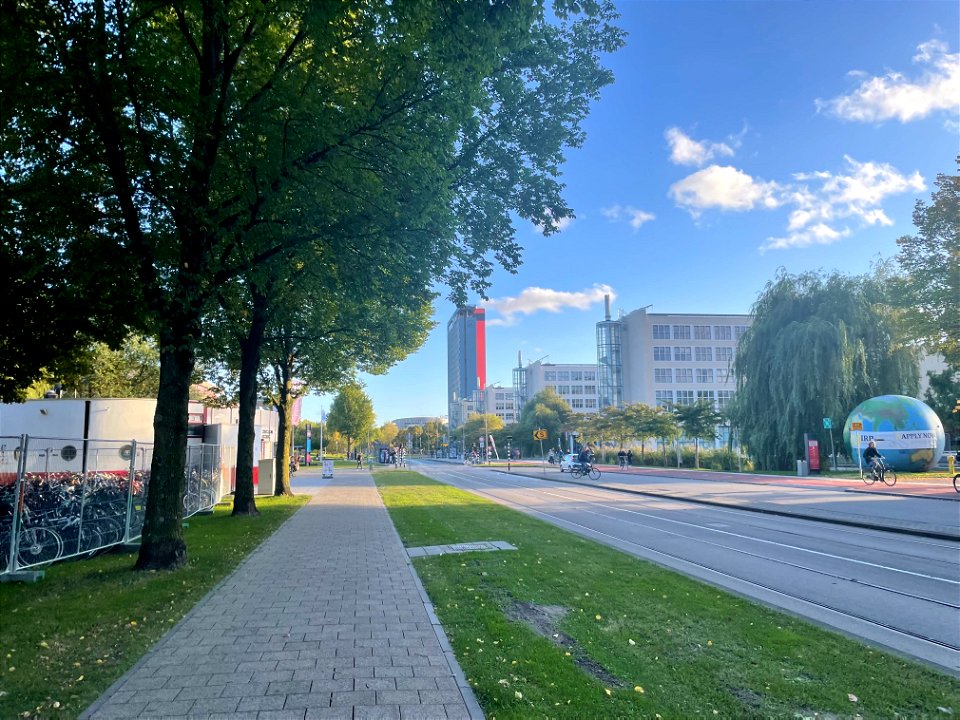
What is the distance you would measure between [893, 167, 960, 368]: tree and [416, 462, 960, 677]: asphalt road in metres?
12.6

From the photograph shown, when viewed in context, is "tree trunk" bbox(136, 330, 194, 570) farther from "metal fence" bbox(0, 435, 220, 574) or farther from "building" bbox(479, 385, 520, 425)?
"building" bbox(479, 385, 520, 425)

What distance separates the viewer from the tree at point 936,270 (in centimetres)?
2919

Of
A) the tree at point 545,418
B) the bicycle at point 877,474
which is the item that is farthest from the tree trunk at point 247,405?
the tree at point 545,418

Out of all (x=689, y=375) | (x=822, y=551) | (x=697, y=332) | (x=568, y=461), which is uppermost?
(x=697, y=332)

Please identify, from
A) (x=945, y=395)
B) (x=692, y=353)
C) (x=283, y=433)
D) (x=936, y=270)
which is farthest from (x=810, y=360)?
(x=692, y=353)

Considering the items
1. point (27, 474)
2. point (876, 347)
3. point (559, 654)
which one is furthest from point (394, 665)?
point (876, 347)

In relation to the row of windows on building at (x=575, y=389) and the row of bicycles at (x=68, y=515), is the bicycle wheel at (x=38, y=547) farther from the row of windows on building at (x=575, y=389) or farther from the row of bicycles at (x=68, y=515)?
the row of windows on building at (x=575, y=389)

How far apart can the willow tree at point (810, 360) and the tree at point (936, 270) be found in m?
5.45

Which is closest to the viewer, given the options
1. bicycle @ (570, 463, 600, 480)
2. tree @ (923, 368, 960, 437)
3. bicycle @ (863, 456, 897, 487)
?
bicycle @ (863, 456, 897, 487)

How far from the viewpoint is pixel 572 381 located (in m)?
138

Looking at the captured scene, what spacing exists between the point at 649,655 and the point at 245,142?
928 centimetres

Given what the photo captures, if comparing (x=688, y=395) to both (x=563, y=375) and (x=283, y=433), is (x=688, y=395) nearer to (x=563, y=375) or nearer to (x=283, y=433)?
(x=563, y=375)

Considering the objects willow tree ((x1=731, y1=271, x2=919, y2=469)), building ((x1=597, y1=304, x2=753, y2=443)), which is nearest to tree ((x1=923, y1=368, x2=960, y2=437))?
willow tree ((x1=731, y1=271, x2=919, y2=469))

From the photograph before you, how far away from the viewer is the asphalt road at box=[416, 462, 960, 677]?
6.98 metres
